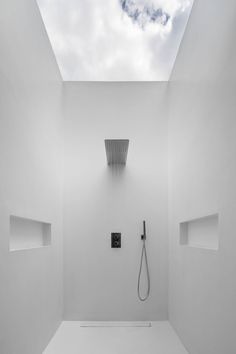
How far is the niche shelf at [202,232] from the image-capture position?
8.52ft

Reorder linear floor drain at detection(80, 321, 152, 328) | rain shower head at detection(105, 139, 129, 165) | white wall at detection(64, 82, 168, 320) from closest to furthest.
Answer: rain shower head at detection(105, 139, 129, 165) < linear floor drain at detection(80, 321, 152, 328) < white wall at detection(64, 82, 168, 320)

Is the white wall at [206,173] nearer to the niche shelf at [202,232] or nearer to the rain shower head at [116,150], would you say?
the niche shelf at [202,232]

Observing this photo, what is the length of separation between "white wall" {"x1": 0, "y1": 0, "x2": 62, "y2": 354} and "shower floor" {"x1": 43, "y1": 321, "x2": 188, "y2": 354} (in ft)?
0.59

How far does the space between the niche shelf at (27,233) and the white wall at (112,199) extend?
859 mm

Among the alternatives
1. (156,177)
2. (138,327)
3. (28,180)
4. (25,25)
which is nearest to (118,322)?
(138,327)

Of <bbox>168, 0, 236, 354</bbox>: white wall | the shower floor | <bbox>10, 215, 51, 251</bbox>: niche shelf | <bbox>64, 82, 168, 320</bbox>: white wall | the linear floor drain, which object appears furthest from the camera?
<bbox>64, 82, 168, 320</bbox>: white wall

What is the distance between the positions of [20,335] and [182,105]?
2.53m

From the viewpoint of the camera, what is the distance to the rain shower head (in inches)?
143

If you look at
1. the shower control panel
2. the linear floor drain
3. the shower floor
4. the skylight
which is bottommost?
the linear floor drain

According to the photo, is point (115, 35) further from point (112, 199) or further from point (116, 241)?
point (116, 241)

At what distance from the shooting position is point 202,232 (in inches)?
117

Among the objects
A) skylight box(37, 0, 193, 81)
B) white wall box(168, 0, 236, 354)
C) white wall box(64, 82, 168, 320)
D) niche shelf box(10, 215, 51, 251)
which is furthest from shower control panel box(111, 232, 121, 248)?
skylight box(37, 0, 193, 81)

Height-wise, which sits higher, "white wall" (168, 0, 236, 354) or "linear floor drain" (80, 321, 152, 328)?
"white wall" (168, 0, 236, 354)

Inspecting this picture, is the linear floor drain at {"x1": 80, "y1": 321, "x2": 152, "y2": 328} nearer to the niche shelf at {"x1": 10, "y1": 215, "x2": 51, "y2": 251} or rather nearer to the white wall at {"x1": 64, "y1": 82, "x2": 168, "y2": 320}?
the white wall at {"x1": 64, "y1": 82, "x2": 168, "y2": 320}
